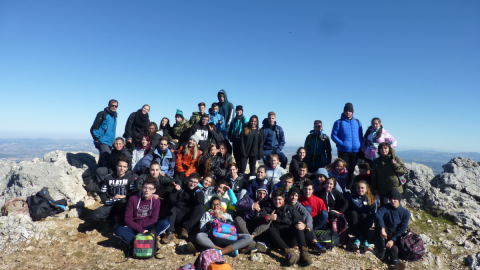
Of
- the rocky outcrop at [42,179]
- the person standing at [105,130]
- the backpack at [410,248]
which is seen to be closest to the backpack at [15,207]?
the rocky outcrop at [42,179]

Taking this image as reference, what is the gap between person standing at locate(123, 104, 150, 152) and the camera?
32.1ft

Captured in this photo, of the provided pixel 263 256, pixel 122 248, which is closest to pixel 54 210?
pixel 122 248

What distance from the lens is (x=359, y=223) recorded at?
650cm

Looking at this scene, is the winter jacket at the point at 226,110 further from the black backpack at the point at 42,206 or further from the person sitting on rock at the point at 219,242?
the black backpack at the point at 42,206

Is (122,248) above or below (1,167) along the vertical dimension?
below

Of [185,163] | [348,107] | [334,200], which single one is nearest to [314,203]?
[334,200]

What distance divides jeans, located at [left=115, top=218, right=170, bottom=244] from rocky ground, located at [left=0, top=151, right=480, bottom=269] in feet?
1.37

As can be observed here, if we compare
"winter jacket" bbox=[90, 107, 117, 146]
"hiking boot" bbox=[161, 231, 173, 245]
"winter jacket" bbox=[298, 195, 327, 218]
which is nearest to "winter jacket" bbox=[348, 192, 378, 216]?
"winter jacket" bbox=[298, 195, 327, 218]

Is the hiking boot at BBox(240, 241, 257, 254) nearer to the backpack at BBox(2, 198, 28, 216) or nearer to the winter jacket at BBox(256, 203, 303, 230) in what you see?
the winter jacket at BBox(256, 203, 303, 230)

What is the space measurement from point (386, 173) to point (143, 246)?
7.46 meters

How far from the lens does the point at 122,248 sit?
5930 millimetres

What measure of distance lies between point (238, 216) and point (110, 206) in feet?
12.4

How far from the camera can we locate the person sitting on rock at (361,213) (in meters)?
6.40

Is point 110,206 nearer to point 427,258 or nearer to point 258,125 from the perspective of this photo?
point 258,125
